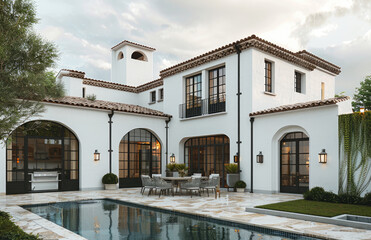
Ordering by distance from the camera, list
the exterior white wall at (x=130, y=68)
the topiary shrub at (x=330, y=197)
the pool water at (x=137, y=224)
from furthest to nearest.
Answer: the exterior white wall at (x=130, y=68)
the topiary shrub at (x=330, y=197)
the pool water at (x=137, y=224)

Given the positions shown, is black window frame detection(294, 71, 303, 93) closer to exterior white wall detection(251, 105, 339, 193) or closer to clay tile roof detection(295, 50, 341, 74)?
clay tile roof detection(295, 50, 341, 74)

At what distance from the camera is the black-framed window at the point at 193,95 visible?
1652cm

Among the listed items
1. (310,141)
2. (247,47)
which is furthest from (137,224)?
(247,47)

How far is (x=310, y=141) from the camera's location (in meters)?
12.1

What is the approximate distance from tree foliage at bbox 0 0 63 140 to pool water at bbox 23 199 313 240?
9.69 feet

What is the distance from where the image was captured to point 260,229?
706 centimetres

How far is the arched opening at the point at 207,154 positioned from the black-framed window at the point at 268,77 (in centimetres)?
310

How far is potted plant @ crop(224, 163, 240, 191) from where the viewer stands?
1383 cm

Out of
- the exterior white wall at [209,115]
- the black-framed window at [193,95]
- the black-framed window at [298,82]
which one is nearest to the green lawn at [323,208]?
the exterior white wall at [209,115]

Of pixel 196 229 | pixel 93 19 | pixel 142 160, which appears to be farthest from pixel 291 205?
pixel 93 19

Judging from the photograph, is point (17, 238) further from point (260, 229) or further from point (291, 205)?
point (291, 205)

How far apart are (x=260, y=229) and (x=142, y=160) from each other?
10.9 meters

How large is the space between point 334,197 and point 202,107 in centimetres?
761

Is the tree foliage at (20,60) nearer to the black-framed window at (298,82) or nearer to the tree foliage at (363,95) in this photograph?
the black-framed window at (298,82)
